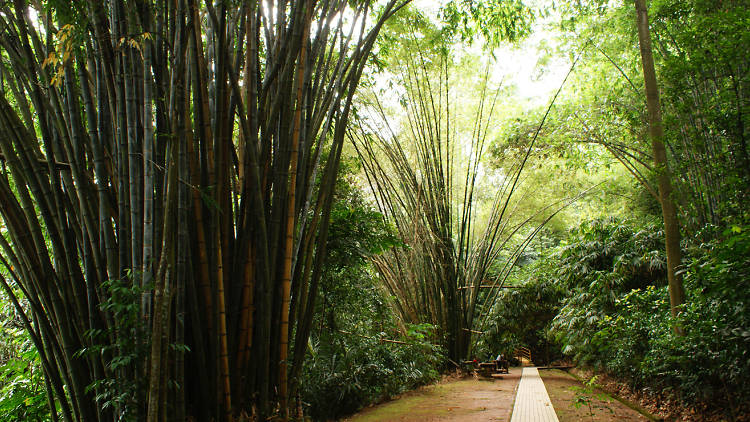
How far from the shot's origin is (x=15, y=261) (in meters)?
1.56

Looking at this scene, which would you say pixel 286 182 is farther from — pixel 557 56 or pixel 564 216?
pixel 564 216

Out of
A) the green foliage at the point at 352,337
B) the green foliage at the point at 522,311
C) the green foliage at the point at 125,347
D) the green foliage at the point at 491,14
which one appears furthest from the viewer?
the green foliage at the point at 522,311

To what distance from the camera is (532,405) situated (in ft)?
11.3

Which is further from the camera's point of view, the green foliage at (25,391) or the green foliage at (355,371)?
the green foliage at (355,371)

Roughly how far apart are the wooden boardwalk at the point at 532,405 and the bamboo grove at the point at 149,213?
1.88 meters

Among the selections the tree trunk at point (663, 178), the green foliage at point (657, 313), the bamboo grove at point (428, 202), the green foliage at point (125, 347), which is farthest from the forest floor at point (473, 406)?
the green foliage at point (125, 347)

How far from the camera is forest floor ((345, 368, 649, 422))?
2.98 metres

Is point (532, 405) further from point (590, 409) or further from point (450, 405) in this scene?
point (590, 409)

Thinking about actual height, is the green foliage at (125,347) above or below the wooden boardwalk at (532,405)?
above

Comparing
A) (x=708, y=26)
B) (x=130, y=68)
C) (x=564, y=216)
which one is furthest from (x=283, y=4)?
(x=564, y=216)

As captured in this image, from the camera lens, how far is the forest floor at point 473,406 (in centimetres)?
298

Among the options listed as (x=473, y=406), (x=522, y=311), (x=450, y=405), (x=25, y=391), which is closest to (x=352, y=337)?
(x=450, y=405)

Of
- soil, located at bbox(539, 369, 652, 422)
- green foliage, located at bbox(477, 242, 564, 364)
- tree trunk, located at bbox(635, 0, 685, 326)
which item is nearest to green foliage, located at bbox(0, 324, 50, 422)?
soil, located at bbox(539, 369, 652, 422)

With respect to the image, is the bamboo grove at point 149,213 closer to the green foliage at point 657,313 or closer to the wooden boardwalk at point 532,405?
the wooden boardwalk at point 532,405
